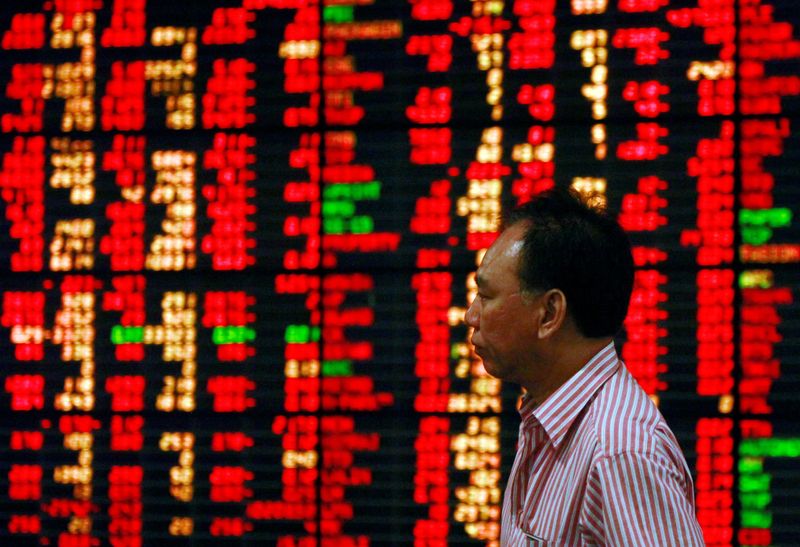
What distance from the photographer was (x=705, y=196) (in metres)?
2.22

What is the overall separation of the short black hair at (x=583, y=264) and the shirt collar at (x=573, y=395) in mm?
38

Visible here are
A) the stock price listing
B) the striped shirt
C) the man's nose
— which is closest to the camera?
the striped shirt

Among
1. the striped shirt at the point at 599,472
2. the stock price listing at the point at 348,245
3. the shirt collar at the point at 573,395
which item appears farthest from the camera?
the stock price listing at the point at 348,245

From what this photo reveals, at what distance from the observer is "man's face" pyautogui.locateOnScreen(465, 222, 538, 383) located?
1198 mm

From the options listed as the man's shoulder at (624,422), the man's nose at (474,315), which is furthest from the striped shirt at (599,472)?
the man's nose at (474,315)

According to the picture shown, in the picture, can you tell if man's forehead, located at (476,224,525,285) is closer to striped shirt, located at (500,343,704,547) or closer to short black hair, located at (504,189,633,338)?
short black hair, located at (504,189,633,338)

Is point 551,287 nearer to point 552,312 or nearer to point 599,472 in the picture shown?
point 552,312

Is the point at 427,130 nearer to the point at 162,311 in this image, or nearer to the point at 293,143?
the point at 293,143

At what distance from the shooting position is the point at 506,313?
1.21 m

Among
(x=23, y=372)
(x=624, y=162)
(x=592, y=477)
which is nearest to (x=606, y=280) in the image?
(x=592, y=477)

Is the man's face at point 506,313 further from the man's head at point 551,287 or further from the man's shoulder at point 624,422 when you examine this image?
the man's shoulder at point 624,422

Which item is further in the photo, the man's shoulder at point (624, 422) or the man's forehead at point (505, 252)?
the man's forehead at point (505, 252)

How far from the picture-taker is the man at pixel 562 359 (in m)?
1.05

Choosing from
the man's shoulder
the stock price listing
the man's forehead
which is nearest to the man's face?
the man's forehead
